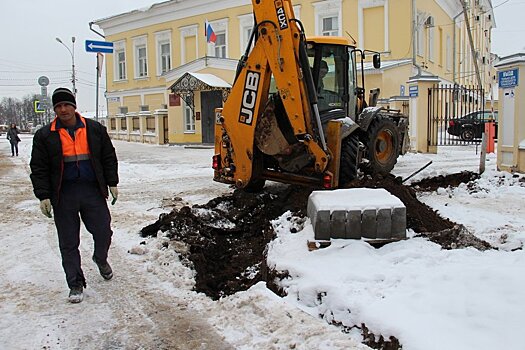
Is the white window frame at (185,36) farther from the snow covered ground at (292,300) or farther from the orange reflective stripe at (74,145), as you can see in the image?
the orange reflective stripe at (74,145)

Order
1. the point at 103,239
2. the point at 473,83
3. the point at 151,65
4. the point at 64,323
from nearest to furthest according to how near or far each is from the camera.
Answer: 1. the point at 64,323
2. the point at 103,239
3. the point at 151,65
4. the point at 473,83

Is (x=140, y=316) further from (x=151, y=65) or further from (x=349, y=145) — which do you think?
(x=151, y=65)

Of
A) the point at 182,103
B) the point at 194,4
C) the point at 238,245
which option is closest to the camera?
the point at 238,245

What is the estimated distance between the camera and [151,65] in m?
34.2

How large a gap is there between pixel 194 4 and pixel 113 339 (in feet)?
96.1

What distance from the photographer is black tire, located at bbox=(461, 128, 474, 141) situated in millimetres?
21875

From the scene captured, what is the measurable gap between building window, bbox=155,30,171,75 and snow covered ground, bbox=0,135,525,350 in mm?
28246

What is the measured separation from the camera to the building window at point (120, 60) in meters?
36.3

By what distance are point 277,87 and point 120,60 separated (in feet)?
104

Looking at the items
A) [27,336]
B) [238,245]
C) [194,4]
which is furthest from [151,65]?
[27,336]

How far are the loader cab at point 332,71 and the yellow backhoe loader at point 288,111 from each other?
2 centimetres

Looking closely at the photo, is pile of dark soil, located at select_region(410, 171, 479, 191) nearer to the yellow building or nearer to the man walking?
the man walking

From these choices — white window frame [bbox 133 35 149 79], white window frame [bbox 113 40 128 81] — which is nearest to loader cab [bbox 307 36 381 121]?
white window frame [bbox 133 35 149 79]

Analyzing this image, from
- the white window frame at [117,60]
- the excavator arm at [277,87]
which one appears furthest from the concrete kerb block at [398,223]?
the white window frame at [117,60]
